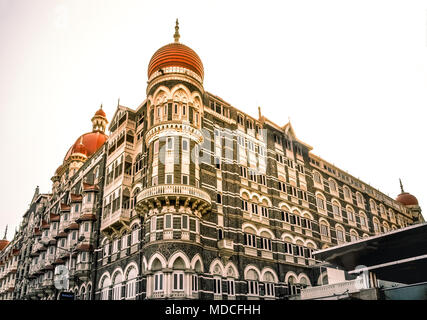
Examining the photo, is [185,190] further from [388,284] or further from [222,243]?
[388,284]

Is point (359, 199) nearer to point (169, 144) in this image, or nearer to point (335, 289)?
point (335, 289)

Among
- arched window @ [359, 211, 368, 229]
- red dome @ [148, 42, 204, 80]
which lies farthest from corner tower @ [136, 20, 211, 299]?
arched window @ [359, 211, 368, 229]

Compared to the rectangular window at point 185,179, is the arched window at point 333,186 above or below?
above

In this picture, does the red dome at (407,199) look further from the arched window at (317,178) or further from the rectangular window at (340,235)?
the arched window at (317,178)

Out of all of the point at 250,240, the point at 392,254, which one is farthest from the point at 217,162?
the point at 392,254

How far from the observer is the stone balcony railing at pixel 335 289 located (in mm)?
27644

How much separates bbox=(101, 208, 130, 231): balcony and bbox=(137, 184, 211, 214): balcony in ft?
13.3

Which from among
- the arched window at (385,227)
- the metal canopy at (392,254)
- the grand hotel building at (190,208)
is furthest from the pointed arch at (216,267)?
the arched window at (385,227)

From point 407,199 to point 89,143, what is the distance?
64.9 metres

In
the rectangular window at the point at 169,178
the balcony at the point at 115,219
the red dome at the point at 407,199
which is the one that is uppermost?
the red dome at the point at 407,199

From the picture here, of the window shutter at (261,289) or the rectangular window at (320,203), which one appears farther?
the rectangular window at (320,203)

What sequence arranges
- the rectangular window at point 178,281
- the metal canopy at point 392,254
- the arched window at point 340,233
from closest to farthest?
the metal canopy at point 392,254 → the rectangular window at point 178,281 → the arched window at point 340,233

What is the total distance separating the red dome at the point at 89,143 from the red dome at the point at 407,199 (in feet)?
203

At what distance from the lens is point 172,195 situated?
34.2m
